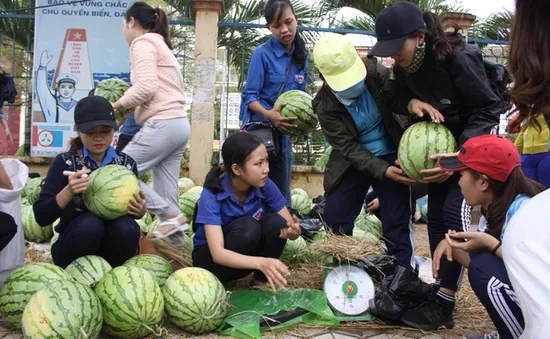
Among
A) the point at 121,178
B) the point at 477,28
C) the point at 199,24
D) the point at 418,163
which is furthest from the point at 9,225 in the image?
the point at 477,28

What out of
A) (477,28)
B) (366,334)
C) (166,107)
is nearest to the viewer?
(366,334)

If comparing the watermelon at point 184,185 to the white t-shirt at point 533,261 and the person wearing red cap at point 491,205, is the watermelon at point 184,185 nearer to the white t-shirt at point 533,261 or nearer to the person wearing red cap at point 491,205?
the person wearing red cap at point 491,205

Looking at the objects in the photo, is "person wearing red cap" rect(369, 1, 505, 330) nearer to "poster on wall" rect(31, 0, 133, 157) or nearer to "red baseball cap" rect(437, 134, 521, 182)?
"red baseball cap" rect(437, 134, 521, 182)

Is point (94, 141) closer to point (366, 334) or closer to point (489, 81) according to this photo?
point (366, 334)

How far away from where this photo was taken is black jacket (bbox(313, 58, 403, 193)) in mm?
3830

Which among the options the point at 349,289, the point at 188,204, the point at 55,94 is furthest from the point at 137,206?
the point at 55,94

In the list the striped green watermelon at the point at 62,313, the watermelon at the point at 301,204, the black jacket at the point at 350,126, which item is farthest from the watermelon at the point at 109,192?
the watermelon at the point at 301,204

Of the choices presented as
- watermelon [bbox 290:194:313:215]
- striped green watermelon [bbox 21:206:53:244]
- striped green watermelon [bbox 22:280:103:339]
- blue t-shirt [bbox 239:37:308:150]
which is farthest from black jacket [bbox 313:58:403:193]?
striped green watermelon [bbox 21:206:53:244]

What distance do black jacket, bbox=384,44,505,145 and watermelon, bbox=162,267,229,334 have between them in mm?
1748

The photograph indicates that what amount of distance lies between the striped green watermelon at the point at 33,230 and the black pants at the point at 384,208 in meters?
2.83

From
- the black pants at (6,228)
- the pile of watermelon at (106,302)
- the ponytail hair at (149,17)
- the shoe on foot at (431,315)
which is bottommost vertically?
the shoe on foot at (431,315)

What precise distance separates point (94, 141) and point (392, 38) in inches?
79.1

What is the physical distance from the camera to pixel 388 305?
343 cm

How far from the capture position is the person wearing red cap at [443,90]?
3.42 metres
